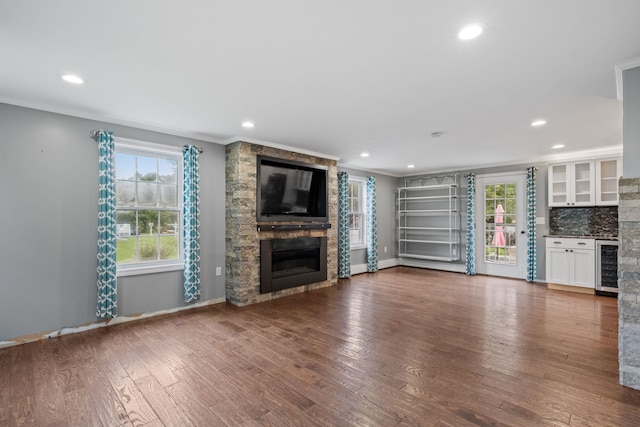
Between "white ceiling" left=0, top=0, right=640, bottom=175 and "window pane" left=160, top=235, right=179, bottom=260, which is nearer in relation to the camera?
"white ceiling" left=0, top=0, right=640, bottom=175

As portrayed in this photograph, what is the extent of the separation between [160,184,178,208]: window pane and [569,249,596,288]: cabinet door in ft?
21.9

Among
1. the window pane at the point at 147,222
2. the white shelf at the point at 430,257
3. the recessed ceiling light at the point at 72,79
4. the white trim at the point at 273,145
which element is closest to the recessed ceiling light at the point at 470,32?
the recessed ceiling light at the point at 72,79

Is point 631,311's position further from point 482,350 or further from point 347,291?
point 347,291

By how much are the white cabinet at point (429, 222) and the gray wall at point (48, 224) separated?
6288mm

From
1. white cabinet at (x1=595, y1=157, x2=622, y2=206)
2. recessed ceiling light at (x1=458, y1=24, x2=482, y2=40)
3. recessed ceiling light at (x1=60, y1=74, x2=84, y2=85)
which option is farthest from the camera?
white cabinet at (x1=595, y1=157, x2=622, y2=206)

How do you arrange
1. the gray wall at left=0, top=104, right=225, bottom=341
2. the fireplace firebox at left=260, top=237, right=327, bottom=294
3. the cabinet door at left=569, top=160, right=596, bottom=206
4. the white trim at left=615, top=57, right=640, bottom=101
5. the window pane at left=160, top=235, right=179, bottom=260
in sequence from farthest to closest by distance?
the cabinet door at left=569, top=160, right=596, bottom=206, the fireplace firebox at left=260, top=237, right=327, bottom=294, the window pane at left=160, top=235, right=179, bottom=260, the gray wall at left=0, top=104, right=225, bottom=341, the white trim at left=615, top=57, right=640, bottom=101

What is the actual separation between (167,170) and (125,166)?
0.52 meters

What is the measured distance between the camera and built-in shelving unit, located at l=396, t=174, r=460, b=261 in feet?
24.3

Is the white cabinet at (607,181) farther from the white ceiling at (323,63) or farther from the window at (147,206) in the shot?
the window at (147,206)

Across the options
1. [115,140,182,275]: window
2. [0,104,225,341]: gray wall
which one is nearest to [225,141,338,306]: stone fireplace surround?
[115,140,182,275]: window

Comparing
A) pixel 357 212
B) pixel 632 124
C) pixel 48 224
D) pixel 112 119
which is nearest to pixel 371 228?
pixel 357 212

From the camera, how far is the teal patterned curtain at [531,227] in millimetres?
6121

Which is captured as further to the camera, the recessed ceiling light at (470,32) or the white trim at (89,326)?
the white trim at (89,326)

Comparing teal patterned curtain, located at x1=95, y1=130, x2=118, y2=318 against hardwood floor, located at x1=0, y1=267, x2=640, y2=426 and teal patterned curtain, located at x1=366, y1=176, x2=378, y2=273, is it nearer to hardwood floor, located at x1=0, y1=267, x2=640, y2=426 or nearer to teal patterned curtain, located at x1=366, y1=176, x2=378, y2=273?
hardwood floor, located at x1=0, y1=267, x2=640, y2=426
